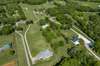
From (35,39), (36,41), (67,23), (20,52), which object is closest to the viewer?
(20,52)

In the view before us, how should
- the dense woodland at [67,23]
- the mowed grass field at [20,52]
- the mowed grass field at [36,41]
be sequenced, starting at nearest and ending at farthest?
the dense woodland at [67,23] → the mowed grass field at [20,52] → the mowed grass field at [36,41]

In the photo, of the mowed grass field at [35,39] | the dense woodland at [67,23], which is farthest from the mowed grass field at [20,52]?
the dense woodland at [67,23]

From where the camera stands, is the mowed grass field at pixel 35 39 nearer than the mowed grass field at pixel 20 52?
No

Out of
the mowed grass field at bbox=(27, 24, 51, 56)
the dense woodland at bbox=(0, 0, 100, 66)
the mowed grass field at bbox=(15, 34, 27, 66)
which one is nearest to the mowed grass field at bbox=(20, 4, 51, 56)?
the mowed grass field at bbox=(27, 24, 51, 56)

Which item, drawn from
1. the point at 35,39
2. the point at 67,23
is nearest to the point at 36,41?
the point at 35,39

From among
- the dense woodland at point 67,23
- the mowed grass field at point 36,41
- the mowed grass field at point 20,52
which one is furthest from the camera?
the mowed grass field at point 36,41

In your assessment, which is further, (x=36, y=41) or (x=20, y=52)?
(x=36, y=41)

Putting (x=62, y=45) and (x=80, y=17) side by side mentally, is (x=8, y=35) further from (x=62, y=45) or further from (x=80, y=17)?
(x=80, y=17)

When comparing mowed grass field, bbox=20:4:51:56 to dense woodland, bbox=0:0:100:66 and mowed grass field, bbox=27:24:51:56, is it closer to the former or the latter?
mowed grass field, bbox=27:24:51:56

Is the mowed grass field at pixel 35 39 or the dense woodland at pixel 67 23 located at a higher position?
the dense woodland at pixel 67 23

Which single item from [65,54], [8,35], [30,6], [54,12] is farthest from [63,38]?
[30,6]

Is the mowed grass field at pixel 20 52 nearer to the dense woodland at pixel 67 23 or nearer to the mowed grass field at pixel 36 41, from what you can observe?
the mowed grass field at pixel 36 41

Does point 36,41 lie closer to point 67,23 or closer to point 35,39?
point 35,39
